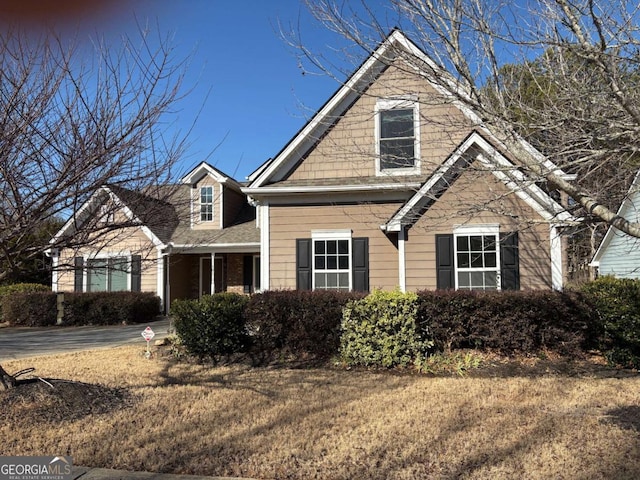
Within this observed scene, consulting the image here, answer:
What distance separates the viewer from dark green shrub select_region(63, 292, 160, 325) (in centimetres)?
1576

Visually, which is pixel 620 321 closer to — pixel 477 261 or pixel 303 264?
pixel 477 261

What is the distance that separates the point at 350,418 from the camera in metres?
5.34

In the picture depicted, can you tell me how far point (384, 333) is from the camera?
26.2ft

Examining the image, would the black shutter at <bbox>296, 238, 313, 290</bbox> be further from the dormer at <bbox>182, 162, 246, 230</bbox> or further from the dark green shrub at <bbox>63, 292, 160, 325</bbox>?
the dormer at <bbox>182, 162, 246, 230</bbox>

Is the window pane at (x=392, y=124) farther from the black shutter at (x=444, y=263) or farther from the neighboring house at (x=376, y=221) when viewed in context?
the black shutter at (x=444, y=263)

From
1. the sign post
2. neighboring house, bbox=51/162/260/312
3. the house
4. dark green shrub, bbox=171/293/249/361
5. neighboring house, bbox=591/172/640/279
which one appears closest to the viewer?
dark green shrub, bbox=171/293/249/361

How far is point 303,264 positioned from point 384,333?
3919 mm

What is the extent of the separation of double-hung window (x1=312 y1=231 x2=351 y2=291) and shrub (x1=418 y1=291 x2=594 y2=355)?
10.7 ft

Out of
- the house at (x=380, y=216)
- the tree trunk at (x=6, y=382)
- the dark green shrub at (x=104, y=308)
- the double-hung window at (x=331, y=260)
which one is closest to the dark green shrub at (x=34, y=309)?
the dark green shrub at (x=104, y=308)

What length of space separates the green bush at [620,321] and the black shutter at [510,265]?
205 cm

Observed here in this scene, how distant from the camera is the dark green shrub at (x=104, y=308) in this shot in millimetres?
15758

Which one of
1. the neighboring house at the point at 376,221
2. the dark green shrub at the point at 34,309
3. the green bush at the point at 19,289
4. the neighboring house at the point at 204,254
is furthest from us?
the green bush at the point at 19,289

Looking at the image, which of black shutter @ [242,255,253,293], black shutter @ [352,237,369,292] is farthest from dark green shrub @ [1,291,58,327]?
black shutter @ [352,237,369,292]

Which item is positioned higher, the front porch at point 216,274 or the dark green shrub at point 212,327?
the front porch at point 216,274
